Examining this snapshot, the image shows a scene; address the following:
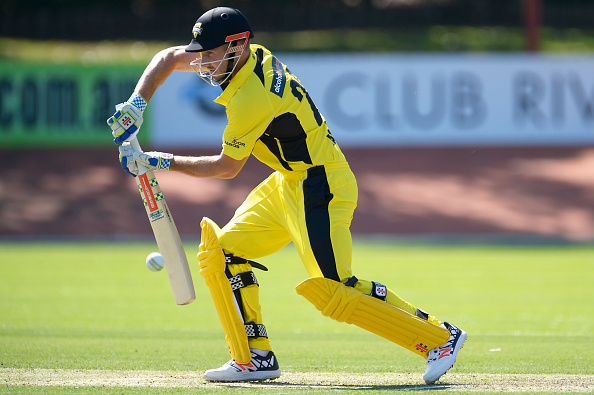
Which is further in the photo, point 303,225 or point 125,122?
point 125,122

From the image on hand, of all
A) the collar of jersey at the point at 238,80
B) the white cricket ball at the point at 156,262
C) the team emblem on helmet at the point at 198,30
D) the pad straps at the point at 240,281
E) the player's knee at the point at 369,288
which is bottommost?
the pad straps at the point at 240,281

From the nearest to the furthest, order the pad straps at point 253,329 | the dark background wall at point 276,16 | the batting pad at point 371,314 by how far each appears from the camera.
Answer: the batting pad at point 371,314
the pad straps at point 253,329
the dark background wall at point 276,16

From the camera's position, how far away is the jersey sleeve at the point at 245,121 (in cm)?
537

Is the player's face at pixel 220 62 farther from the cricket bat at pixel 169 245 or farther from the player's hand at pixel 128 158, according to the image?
the cricket bat at pixel 169 245

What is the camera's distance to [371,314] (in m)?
5.38

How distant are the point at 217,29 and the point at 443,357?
8.53 feet

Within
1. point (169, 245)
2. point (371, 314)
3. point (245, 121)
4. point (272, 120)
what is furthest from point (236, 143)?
point (371, 314)

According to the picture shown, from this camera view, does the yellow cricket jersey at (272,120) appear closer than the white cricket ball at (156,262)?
Yes

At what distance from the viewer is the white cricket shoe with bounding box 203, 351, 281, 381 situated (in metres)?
5.59

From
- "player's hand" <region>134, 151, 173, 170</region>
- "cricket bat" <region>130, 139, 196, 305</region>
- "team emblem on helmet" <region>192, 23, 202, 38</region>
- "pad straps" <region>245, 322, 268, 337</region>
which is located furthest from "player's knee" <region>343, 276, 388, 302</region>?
"team emblem on helmet" <region>192, 23, 202, 38</region>

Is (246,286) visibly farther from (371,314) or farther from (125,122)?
(125,122)

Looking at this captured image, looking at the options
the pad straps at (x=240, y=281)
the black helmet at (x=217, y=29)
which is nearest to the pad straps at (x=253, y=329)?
the pad straps at (x=240, y=281)

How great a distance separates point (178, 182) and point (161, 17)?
661 inches

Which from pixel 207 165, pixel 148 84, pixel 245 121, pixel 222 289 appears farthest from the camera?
pixel 148 84
